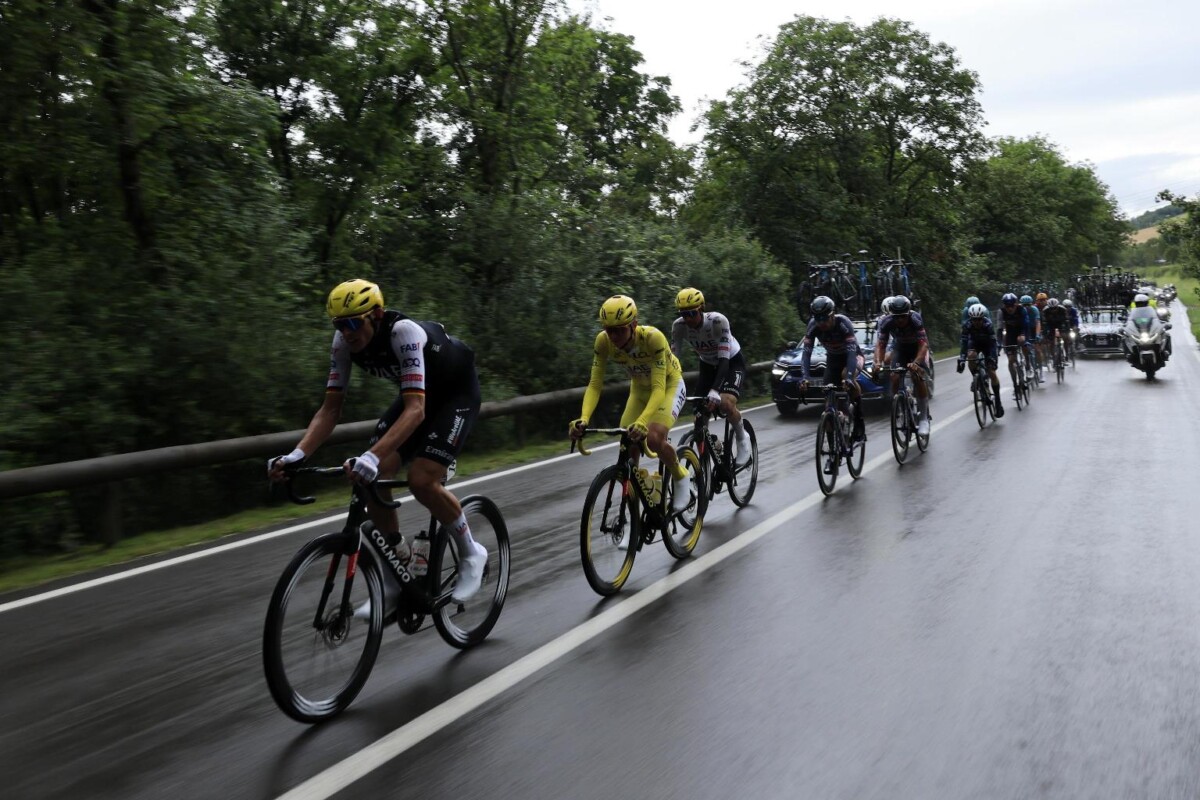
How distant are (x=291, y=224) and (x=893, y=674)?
10.2 m

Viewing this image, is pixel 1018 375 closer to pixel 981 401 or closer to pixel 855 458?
pixel 981 401

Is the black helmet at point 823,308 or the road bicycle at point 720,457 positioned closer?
the road bicycle at point 720,457

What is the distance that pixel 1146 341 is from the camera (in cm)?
2438

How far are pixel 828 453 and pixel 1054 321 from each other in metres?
17.1

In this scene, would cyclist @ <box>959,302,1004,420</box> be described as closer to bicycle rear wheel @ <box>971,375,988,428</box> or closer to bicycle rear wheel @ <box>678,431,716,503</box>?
bicycle rear wheel @ <box>971,375,988,428</box>

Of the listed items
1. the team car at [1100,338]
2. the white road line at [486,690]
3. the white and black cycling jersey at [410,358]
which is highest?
the white and black cycling jersey at [410,358]

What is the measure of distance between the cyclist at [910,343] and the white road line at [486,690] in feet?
19.3

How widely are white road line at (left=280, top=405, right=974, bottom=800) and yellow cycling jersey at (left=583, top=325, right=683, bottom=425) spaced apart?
122cm

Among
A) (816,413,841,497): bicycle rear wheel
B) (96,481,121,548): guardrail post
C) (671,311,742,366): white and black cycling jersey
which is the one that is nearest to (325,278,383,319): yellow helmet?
(96,481,121,548): guardrail post

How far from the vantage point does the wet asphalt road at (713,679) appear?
3891mm

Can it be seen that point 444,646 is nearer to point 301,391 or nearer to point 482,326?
point 301,391

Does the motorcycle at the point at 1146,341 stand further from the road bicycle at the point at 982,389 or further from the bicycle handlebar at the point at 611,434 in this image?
the bicycle handlebar at the point at 611,434

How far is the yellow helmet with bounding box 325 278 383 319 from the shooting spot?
477 cm

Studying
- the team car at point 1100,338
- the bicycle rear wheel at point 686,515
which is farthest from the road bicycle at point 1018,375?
the team car at point 1100,338
